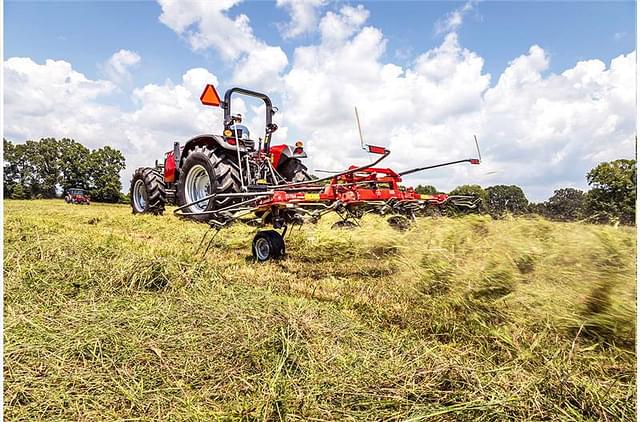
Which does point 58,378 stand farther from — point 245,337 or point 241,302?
point 241,302

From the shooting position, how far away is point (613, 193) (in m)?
3.11

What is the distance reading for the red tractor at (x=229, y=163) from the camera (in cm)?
532

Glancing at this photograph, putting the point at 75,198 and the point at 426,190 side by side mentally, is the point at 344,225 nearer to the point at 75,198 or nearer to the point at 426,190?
the point at 426,190

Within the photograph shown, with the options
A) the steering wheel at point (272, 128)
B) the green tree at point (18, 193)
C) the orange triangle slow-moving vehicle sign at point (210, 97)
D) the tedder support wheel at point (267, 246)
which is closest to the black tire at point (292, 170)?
the steering wheel at point (272, 128)

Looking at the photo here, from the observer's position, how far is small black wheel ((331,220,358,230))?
4.49 m

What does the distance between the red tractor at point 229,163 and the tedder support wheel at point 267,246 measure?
67 centimetres

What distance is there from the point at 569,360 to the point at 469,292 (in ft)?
2.25

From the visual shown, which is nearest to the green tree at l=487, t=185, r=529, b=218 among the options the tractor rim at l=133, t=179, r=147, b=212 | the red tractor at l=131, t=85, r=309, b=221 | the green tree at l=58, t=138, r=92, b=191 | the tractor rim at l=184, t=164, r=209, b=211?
the red tractor at l=131, t=85, r=309, b=221

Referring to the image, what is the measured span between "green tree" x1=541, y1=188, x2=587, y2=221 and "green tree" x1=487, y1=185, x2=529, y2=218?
194 mm

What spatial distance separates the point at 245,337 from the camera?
81.7 inches

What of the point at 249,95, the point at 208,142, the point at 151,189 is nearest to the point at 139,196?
the point at 151,189

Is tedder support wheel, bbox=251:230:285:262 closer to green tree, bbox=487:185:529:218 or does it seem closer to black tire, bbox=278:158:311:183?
green tree, bbox=487:185:529:218

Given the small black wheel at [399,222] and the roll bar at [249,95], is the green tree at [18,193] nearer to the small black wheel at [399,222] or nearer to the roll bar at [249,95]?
the roll bar at [249,95]

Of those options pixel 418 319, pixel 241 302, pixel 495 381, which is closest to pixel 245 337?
pixel 241 302
